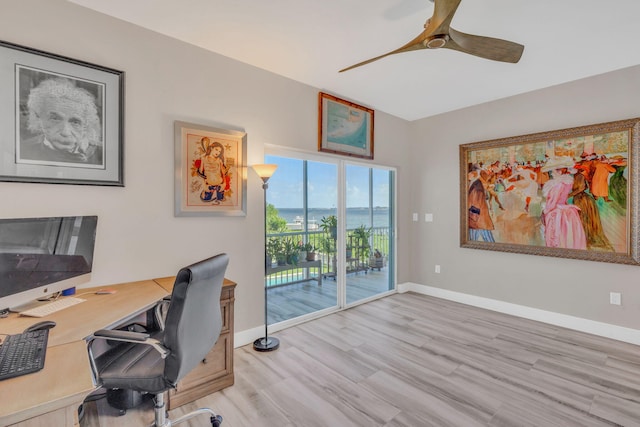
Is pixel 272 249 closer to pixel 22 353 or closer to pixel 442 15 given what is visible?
pixel 22 353

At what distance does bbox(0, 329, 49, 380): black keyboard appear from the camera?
→ 102cm

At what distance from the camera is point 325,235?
3740 mm

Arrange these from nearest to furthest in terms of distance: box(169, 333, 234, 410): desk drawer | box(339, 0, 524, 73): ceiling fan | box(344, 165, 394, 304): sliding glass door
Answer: box(339, 0, 524, 73): ceiling fan < box(169, 333, 234, 410): desk drawer < box(344, 165, 394, 304): sliding glass door

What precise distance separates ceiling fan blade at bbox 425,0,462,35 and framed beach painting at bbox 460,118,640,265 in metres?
2.52

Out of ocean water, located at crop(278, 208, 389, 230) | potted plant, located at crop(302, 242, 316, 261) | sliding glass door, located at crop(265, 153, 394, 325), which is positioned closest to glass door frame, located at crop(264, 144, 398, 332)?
sliding glass door, located at crop(265, 153, 394, 325)

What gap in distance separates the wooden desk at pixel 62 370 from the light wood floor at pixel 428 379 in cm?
79

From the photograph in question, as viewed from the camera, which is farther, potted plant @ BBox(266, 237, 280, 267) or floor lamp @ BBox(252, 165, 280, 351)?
potted plant @ BBox(266, 237, 280, 267)

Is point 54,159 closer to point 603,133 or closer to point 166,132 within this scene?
point 166,132

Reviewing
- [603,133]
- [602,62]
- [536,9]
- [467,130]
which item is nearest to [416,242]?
[467,130]

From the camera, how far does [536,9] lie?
2113mm

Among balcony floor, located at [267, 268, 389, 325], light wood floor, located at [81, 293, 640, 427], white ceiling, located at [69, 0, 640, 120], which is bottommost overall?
light wood floor, located at [81, 293, 640, 427]

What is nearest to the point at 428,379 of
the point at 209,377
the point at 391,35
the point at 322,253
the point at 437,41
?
the point at 209,377

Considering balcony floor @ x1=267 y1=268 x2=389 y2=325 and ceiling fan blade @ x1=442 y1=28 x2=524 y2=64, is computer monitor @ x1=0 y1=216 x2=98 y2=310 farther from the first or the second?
ceiling fan blade @ x1=442 y1=28 x2=524 y2=64

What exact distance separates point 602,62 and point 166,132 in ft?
13.4
